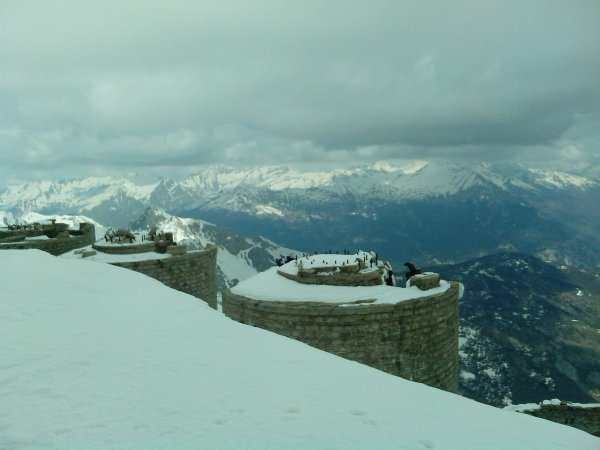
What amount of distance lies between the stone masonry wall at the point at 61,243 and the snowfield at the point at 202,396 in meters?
21.8

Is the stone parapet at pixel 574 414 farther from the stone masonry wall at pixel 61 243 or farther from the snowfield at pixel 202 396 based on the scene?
the stone masonry wall at pixel 61 243

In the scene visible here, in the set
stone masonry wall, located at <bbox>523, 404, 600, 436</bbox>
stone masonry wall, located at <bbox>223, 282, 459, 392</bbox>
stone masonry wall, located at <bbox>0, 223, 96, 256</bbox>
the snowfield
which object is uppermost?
stone masonry wall, located at <bbox>0, 223, 96, 256</bbox>

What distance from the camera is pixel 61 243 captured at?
29.2 metres

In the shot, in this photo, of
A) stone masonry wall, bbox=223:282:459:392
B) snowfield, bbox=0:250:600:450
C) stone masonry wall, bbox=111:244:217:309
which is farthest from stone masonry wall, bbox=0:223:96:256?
snowfield, bbox=0:250:600:450

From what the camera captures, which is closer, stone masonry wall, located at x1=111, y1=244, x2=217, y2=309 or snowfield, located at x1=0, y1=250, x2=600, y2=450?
snowfield, located at x1=0, y1=250, x2=600, y2=450

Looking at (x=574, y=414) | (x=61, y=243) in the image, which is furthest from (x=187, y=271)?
(x=574, y=414)

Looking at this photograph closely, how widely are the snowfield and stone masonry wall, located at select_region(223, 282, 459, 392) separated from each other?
288 inches

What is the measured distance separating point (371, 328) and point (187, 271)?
1367 cm

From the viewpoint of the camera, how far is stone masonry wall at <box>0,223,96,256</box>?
88.1 ft

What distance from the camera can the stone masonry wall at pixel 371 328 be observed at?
15.6 meters

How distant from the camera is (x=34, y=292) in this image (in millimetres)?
9383

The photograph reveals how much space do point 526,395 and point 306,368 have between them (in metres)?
172

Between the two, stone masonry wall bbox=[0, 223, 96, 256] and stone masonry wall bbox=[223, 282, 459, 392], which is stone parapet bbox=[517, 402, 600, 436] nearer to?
stone masonry wall bbox=[223, 282, 459, 392]

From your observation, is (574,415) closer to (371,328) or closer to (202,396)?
(371,328)
